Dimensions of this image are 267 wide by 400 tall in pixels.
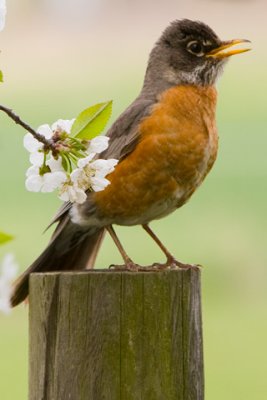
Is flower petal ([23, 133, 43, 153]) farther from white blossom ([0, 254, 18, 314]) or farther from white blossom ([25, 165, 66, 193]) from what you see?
white blossom ([0, 254, 18, 314])

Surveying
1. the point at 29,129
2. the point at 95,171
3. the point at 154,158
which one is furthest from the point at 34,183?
the point at 154,158

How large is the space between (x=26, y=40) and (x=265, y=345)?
10717 mm

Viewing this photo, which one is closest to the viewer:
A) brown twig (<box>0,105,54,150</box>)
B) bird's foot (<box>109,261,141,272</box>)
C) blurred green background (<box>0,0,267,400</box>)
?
brown twig (<box>0,105,54,150</box>)

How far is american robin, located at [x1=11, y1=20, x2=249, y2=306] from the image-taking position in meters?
4.56

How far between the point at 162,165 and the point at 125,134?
0.62ft

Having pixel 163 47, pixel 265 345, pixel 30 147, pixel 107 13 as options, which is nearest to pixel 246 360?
pixel 265 345

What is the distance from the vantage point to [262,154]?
1563 centimetres

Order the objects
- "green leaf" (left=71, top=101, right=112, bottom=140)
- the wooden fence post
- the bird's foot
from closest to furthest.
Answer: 1. "green leaf" (left=71, top=101, right=112, bottom=140)
2. the wooden fence post
3. the bird's foot

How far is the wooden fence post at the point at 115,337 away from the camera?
293 centimetres

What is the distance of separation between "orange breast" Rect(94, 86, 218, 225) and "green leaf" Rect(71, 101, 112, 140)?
203 cm

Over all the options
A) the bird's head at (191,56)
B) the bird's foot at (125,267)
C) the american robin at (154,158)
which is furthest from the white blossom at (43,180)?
the bird's head at (191,56)

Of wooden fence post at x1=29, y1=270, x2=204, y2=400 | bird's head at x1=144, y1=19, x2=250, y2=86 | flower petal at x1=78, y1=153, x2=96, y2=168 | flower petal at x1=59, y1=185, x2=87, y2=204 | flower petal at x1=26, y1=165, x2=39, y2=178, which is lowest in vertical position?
wooden fence post at x1=29, y1=270, x2=204, y2=400

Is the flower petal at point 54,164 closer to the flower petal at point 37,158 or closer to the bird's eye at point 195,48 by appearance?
the flower petal at point 37,158

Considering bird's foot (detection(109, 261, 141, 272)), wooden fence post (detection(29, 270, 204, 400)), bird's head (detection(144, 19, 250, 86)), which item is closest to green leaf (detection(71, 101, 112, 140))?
wooden fence post (detection(29, 270, 204, 400))
